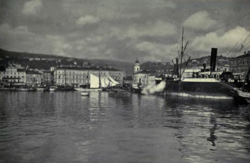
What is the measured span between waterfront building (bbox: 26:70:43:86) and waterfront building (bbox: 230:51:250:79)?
4325 cm

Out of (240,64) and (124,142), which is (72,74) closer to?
(240,64)

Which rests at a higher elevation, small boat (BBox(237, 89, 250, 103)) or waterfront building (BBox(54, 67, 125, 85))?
waterfront building (BBox(54, 67, 125, 85))

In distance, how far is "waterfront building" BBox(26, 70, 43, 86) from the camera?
6236cm

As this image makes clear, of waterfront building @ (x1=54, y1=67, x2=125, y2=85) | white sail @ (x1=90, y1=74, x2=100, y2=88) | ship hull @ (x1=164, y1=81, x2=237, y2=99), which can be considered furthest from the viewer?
waterfront building @ (x1=54, y1=67, x2=125, y2=85)

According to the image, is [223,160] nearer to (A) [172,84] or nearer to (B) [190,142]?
(B) [190,142]

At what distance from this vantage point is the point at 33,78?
64812 millimetres

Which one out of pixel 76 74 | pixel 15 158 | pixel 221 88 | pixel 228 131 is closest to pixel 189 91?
pixel 221 88

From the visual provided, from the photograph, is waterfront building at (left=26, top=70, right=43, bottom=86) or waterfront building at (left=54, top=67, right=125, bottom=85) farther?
waterfront building at (left=54, top=67, right=125, bottom=85)

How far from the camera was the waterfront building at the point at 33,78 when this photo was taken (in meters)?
62.4

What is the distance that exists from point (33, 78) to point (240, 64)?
153 ft

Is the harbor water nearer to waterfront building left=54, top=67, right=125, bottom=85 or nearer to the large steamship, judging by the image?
the large steamship

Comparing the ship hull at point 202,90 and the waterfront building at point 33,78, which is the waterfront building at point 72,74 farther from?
the ship hull at point 202,90

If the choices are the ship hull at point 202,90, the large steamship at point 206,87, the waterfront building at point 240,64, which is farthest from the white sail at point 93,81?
the waterfront building at point 240,64

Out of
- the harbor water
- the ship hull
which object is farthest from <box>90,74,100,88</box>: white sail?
the harbor water
